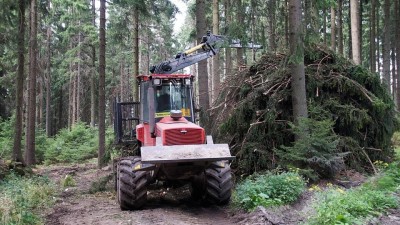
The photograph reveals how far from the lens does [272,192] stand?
752cm

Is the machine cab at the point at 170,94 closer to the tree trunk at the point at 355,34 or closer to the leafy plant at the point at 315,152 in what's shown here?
the leafy plant at the point at 315,152

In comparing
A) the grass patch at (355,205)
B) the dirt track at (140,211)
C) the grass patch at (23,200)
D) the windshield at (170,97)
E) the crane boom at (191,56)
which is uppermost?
the crane boom at (191,56)

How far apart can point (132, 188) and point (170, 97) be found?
2246 millimetres

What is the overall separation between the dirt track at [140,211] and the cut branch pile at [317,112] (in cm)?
204

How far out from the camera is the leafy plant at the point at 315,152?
28.3 feet

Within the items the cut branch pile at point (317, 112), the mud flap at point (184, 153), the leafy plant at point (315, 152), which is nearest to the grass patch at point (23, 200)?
the mud flap at point (184, 153)

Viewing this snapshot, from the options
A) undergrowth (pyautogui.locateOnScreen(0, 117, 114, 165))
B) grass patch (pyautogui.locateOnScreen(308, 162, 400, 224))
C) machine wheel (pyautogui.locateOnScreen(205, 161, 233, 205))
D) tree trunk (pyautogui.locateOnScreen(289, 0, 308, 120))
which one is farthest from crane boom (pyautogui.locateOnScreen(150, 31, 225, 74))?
undergrowth (pyautogui.locateOnScreen(0, 117, 114, 165))

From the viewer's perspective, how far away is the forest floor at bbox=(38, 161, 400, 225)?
6.56 m

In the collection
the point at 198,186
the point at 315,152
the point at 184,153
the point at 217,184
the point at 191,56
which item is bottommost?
the point at 198,186

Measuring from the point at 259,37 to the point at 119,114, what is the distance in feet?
13.8

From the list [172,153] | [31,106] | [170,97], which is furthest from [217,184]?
[31,106]

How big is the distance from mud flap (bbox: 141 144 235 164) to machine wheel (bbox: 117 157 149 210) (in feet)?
2.27

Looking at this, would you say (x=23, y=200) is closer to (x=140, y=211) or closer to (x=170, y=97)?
(x=140, y=211)

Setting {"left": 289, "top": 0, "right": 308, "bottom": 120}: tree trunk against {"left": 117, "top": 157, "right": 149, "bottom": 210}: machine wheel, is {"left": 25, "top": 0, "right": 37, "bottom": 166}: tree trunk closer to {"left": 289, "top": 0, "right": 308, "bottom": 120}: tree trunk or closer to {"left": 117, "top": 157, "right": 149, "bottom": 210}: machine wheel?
{"left": 117, "top": 157, "right": 149, "bottom": 210}: machine wheel
